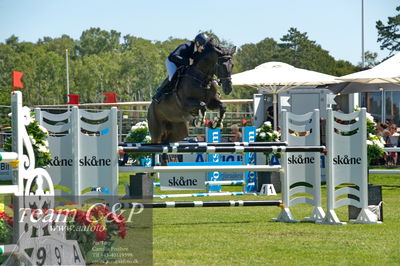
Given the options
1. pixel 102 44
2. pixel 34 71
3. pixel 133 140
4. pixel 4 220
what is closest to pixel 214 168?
pixel 4 220

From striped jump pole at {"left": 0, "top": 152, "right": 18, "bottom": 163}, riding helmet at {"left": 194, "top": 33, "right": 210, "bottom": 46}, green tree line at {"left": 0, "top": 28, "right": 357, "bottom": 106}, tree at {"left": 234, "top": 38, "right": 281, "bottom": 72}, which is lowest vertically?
striped jump pole at {"left": 0, "top": 152, "right": 18, "bottom": 163}

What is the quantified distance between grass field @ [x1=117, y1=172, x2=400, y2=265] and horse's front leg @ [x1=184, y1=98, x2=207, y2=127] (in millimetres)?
1445

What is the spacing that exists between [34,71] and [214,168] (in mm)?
66188

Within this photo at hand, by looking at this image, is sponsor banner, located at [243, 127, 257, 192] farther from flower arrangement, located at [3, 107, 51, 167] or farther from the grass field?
flower arrangement, located at [3, 107, 51, 167]

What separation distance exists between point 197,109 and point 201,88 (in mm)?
319

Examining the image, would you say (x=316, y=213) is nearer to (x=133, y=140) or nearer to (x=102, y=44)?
(x=133, y=140)

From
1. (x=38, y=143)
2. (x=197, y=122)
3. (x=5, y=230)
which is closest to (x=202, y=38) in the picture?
(x=197, y=122)

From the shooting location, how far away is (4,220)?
5.95 meters

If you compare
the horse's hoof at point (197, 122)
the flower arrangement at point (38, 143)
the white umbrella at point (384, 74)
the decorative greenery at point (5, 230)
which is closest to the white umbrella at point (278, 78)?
the white umbrella at point (384, 74)

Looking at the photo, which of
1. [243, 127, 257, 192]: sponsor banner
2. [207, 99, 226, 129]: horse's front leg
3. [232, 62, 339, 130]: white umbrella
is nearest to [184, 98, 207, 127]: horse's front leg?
[207, 99, 226, 129]: horse's front leg

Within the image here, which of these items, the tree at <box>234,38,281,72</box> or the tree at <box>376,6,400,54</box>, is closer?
the tree at <box>376,6,400,54</box>

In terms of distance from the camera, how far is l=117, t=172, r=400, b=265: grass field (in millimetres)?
6375

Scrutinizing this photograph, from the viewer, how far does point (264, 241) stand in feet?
24.6

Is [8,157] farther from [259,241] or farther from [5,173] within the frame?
[5,173]
